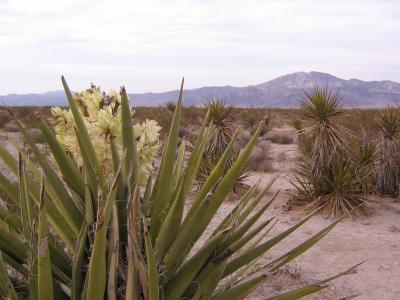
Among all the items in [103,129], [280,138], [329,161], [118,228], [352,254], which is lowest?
[352,254]

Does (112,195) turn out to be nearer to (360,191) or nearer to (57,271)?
(57,271)

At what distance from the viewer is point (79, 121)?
71.2 inches

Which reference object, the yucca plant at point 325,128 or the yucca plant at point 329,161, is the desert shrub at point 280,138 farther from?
the yucca plant at point 325,128

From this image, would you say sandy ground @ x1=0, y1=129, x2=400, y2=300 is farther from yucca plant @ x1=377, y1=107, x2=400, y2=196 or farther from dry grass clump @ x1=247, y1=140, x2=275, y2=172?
dry grass clump @ x1=247, y1=140, x2=275, y2=172

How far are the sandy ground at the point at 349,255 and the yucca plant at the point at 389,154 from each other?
38cm

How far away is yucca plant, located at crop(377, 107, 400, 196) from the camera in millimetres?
8633

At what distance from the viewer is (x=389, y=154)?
869 cm

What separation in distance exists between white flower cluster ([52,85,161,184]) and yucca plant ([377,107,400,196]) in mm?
7647

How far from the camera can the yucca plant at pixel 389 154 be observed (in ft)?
28.3

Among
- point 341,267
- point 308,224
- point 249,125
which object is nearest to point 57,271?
point 341,267

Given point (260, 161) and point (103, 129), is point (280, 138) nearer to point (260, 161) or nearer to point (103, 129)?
point (260, 161)

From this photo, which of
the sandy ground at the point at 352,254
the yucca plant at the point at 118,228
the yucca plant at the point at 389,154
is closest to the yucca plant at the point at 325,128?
the yucca plant at the point at 389,154

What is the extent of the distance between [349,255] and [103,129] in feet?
15.9

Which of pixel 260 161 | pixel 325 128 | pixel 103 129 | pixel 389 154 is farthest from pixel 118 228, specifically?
pixel 260 161
